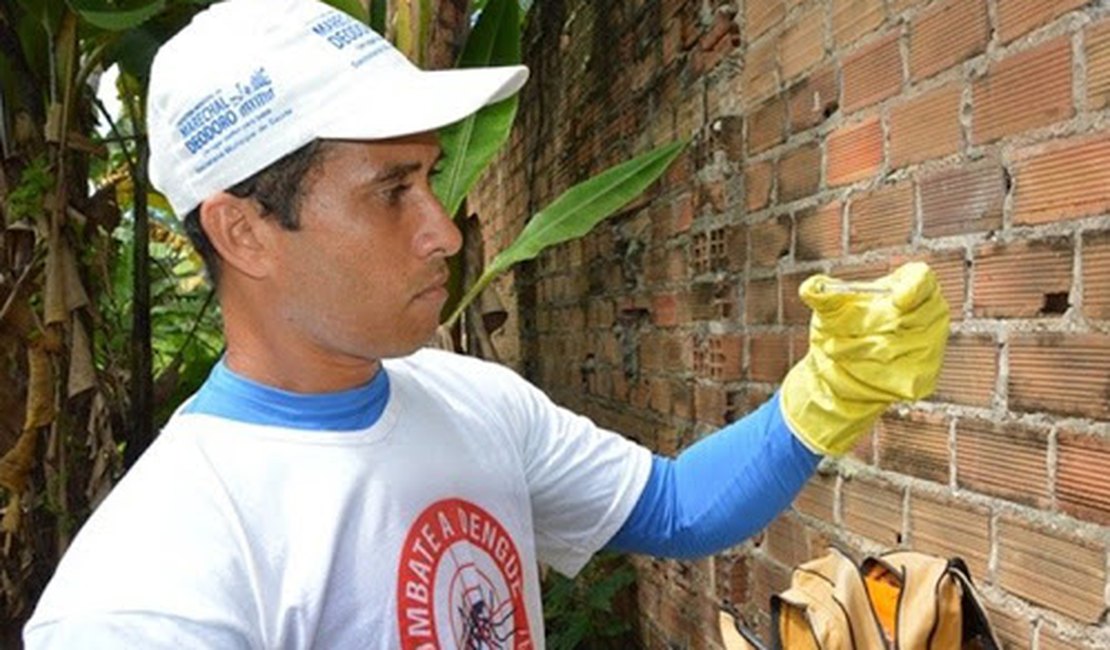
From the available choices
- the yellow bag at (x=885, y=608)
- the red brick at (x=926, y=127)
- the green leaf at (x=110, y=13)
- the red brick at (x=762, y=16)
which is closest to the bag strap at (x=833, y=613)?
the yellow bag at (x=885, y=608)

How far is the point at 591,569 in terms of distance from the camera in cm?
269

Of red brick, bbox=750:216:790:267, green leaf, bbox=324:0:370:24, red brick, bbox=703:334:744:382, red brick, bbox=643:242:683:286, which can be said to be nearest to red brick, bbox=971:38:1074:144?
red brick, bbox=750:216:790:267

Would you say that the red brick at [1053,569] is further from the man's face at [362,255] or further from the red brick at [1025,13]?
the man's face at [362,255]

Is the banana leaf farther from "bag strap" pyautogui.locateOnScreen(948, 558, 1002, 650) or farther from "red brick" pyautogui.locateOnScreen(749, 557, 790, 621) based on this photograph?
"bag strap" pyautogui.locateOnScreen(948, 558, 1002, 650)

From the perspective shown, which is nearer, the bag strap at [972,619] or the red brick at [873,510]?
the bag strap at [972,619]

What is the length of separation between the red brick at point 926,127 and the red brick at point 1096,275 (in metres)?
0.23

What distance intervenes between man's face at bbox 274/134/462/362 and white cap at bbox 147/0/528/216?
40 mm

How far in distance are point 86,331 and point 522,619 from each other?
1508 millimetres

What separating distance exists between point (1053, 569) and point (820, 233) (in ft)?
1.94

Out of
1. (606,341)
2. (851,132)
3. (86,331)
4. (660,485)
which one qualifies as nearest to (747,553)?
(660,485)

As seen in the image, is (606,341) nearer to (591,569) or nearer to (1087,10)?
(591,569)

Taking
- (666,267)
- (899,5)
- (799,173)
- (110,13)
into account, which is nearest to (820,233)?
(799,173)

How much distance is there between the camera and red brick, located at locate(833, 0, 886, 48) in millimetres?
1400

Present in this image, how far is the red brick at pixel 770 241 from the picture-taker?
65.2 inches
